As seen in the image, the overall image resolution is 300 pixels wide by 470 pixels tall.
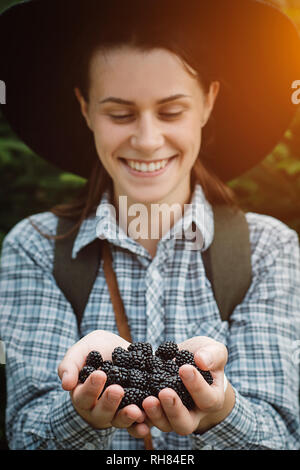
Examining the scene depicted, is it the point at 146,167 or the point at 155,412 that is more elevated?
the point at 146,167

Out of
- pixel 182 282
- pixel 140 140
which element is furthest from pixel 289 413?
pixel 140 140

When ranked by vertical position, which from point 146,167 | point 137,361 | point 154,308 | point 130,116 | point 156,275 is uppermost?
point 130,116

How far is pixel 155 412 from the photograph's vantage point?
1.58 m

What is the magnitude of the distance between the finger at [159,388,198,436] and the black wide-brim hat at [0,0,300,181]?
1524mm

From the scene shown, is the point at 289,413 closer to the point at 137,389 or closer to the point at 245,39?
the point at 137,389

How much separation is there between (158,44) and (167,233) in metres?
0.91

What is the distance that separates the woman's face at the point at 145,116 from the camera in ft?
6.98

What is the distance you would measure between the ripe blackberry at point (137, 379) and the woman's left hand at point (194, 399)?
114 millimetres

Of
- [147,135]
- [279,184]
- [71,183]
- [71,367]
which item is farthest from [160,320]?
[71,183]

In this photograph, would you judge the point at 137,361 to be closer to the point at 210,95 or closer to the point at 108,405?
the point at 108,405

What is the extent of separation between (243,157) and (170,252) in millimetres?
867

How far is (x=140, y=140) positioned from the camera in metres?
2.18

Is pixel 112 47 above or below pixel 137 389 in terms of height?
above

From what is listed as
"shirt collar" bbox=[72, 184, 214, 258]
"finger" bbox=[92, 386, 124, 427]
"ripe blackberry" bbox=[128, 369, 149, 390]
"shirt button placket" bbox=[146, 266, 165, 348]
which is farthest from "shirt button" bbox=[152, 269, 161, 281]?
"finger" bbox=[92, 386, 124, 427]
